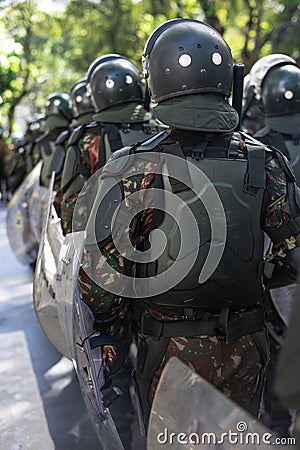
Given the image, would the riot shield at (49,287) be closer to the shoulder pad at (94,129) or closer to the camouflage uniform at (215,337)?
the camouflage uniform at (215,337)

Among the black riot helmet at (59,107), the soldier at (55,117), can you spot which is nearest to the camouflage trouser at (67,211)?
the soldier at (55,117)

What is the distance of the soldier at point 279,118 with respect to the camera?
386 cm

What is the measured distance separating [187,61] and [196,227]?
63 centimetres

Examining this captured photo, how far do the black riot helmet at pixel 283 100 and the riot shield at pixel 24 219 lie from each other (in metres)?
2.77

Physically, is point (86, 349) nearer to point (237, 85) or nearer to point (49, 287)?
point (49, 287)

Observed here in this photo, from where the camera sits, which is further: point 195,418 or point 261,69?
point 261,69

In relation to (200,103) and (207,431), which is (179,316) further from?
(207,431)

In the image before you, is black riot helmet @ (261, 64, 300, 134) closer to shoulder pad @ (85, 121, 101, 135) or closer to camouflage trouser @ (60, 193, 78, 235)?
shoulder pad @ (85, 121, 101, 135)

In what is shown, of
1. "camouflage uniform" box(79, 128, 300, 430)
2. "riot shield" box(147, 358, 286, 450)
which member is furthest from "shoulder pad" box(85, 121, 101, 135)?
"riot shield" box(147, 358, 286, 450)

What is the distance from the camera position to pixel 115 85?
4.17 m

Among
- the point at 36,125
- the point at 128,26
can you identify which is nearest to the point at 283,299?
the point at 36,125

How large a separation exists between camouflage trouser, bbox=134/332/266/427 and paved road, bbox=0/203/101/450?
1.32m

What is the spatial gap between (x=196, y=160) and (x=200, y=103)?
8.8 inches

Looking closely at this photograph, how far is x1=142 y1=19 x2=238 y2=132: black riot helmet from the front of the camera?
7.80 feet
